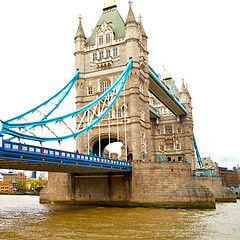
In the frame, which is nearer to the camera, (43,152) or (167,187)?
(43,152)

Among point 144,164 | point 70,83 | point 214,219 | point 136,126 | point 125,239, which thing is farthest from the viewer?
point 70,83

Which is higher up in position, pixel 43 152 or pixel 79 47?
pixel 79 47

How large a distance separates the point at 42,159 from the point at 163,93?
34393mm

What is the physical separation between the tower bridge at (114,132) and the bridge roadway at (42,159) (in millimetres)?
98

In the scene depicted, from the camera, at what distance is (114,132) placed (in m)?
37.7

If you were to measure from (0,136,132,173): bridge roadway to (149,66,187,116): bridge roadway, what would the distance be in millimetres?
19726

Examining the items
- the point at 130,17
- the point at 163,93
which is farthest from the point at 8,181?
the point at 130,17

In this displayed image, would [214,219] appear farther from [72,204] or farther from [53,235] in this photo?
[72,204]

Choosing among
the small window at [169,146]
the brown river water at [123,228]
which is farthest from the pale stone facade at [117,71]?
the small window at [169,146]

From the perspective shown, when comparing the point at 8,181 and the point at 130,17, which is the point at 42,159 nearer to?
the point at 130,17

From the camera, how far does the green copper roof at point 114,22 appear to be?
40775 millimetres

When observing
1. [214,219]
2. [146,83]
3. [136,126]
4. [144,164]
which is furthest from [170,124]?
[214,219]

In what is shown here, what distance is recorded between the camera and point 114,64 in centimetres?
3959

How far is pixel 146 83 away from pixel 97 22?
11611mm
